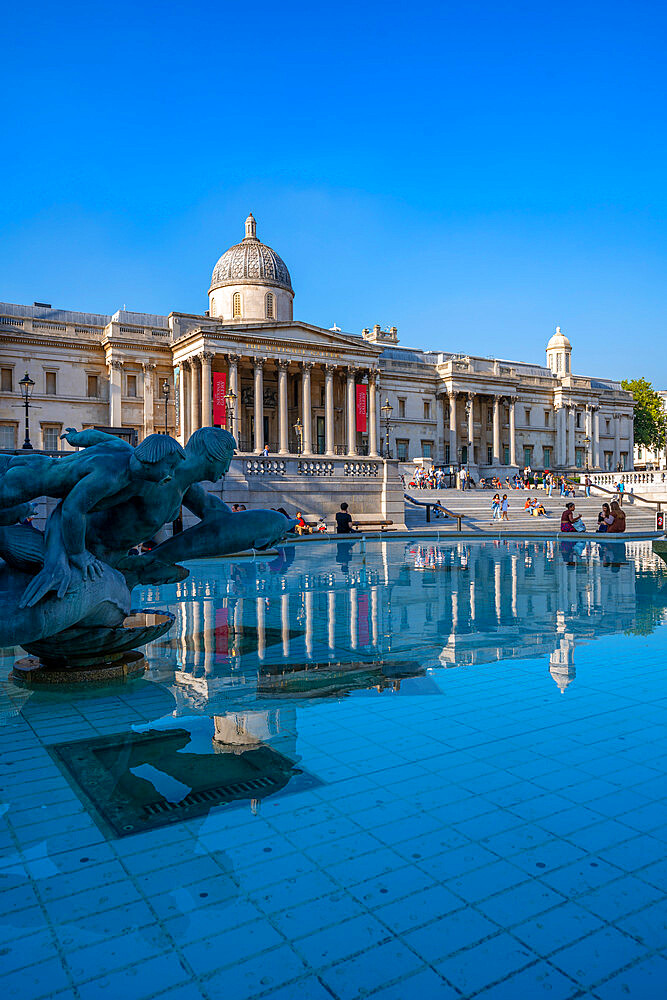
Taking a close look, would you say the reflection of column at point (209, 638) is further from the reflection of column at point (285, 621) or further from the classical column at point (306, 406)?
the classical column at point (306, 406)

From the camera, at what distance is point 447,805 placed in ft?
12.0

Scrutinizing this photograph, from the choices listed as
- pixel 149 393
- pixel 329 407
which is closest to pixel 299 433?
pixel 329 407

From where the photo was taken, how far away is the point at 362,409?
180 ft

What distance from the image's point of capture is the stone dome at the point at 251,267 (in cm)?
5506

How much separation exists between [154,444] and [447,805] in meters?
3.40

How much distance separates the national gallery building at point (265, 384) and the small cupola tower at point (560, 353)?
5842 mm

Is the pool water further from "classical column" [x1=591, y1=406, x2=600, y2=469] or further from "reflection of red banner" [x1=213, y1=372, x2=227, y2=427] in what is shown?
"classical column" [x1=591, y1=406, x2=600, y2=469]

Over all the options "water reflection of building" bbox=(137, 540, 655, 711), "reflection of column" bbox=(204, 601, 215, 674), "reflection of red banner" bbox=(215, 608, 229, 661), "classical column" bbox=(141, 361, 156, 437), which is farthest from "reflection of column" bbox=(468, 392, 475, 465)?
"reflection of red banner" bbox=(215, 608, 229, 661)

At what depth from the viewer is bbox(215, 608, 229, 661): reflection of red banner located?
735cm

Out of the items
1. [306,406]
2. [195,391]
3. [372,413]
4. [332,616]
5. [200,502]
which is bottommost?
[332,616]

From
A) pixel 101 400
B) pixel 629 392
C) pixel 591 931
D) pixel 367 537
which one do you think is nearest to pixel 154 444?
pixel 591 931

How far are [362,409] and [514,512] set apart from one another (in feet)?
61.1

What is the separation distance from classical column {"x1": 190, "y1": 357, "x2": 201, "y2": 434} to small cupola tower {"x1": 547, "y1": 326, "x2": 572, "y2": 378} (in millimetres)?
40263

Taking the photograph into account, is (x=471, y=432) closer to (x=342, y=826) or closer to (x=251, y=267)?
(x=251, y=267)
